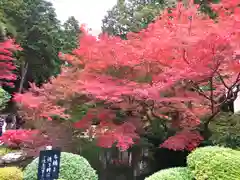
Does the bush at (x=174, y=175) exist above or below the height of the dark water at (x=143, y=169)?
above

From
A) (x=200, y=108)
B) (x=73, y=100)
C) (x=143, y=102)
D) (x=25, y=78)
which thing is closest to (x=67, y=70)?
(x=73, y=100)

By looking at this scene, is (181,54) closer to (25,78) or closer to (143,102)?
(143,102)

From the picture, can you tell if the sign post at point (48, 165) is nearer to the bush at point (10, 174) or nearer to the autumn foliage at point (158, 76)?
the bush at point (10, 174)

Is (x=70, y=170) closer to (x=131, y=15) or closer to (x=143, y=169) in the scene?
(x=143, y=169)

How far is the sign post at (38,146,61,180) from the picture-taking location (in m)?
3.88

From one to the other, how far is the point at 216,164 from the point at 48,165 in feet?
7.34

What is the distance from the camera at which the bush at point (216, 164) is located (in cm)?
383

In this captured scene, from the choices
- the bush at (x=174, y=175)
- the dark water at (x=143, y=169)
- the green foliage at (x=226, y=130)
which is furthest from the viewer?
the dark water at (x=143, y=169)

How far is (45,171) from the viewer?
391 centimetres

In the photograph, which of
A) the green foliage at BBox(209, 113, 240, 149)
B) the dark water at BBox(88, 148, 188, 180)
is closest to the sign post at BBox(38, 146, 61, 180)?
the green foliage at BBox(209, 113, 240, 149)

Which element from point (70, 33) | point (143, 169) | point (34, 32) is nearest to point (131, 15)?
point (34, 32)

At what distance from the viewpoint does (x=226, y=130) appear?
5965mm

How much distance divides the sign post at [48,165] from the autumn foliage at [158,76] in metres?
1.35

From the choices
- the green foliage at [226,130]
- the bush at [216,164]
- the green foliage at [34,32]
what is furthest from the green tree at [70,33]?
the bush at [216,164]
